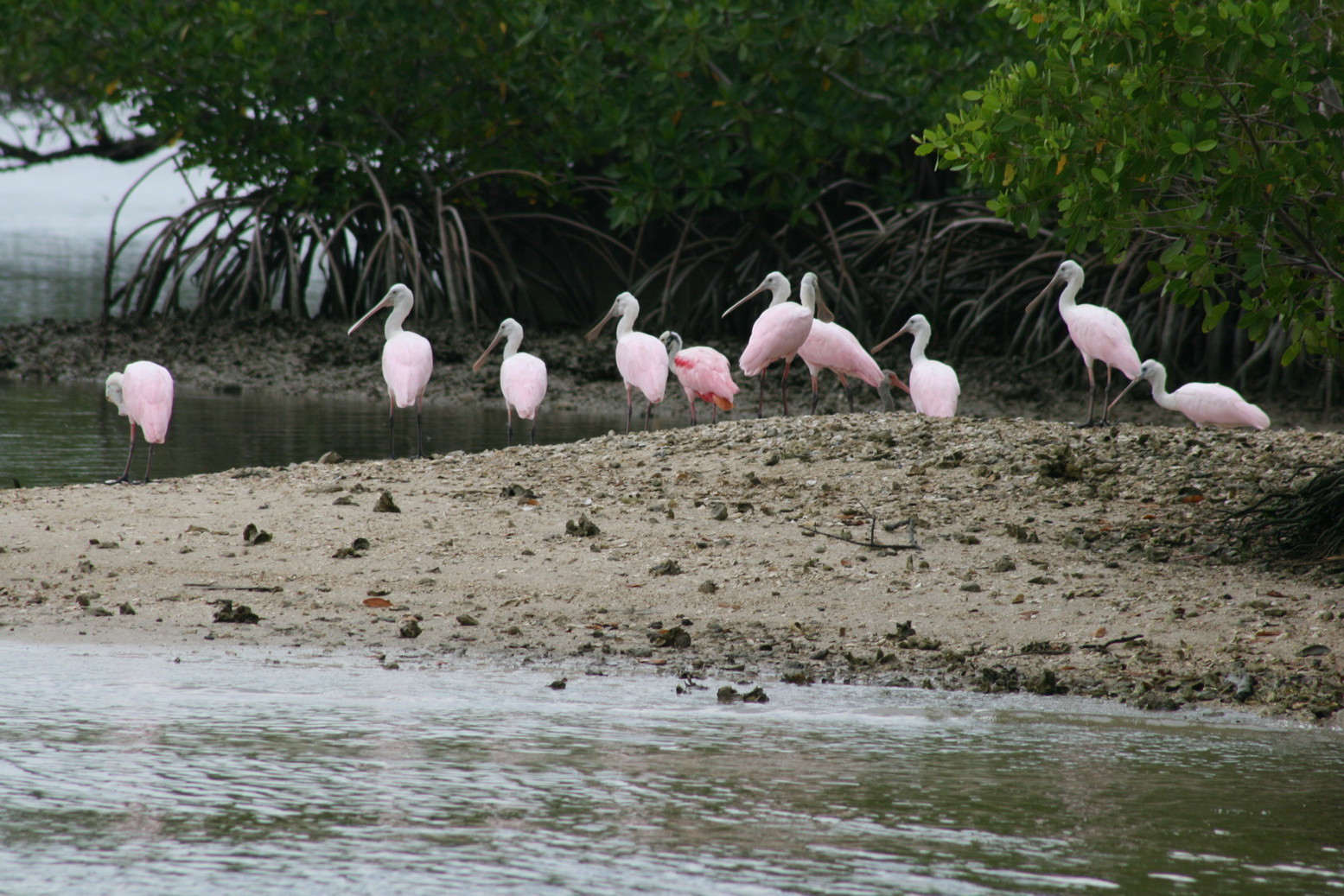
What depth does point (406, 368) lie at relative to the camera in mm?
9938

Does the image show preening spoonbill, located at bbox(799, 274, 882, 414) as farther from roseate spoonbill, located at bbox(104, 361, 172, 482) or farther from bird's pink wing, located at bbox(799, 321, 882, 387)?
roseate spoonbill, located at bbox(104, 361, 172, 482)

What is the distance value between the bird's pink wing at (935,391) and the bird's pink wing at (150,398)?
4.48 m

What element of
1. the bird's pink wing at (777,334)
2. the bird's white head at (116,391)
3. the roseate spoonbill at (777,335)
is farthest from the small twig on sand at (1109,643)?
the bird's white head at (116,391)

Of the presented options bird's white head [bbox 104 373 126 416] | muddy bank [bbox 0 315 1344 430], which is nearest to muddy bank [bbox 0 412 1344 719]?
bird's white head [bbox 104 373 126 416]

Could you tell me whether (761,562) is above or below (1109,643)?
above

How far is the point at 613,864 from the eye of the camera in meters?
3.36

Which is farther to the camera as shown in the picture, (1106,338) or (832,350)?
(832,350)

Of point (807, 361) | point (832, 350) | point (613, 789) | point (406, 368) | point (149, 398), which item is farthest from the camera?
point (807, 361)

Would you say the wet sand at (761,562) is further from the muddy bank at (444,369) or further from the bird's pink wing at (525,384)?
the muddy bank at (444,369)

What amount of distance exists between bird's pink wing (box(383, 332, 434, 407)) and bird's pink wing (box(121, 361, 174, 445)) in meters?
1.46

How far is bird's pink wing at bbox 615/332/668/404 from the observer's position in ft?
34.1

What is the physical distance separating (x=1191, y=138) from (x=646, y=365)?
17.6 ft

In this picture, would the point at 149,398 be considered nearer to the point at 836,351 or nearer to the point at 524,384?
the point at 524,384

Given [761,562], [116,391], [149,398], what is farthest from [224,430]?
[761,562]
